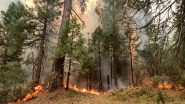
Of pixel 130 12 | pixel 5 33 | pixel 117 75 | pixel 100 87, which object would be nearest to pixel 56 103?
pixel 130 12

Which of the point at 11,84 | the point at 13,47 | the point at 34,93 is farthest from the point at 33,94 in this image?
the point at 13,47

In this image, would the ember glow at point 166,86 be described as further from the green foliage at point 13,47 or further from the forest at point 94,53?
the green foliage at point 13,47

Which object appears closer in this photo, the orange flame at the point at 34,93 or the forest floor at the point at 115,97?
the forest floor at the point at 115,97

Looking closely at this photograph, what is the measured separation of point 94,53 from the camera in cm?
3703

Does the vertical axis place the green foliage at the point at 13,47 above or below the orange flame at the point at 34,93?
above

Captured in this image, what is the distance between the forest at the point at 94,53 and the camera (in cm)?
493

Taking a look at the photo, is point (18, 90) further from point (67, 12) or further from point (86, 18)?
point (86, 18)

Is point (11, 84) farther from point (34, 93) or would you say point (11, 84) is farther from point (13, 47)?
point (13, 47)

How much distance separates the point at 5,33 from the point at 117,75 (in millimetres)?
16320

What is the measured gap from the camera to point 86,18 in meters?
46.9

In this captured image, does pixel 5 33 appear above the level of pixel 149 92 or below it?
above

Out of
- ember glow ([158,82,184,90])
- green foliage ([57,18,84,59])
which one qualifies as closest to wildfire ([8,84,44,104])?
green foliage ([57,18,84,59])

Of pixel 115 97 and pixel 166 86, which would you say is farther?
pixel 115 97

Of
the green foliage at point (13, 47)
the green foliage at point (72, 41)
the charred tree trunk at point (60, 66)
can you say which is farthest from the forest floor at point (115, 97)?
the green foliage at point (13, 47)
